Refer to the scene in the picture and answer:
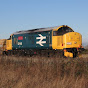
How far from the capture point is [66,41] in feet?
56.0

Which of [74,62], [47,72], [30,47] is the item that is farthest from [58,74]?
[30,47]

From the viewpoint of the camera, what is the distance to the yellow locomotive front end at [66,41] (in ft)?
55.9

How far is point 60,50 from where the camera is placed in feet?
56.0

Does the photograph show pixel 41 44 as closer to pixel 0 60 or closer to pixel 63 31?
pixel 63 31

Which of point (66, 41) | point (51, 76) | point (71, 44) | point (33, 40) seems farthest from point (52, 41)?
point (51, 76)

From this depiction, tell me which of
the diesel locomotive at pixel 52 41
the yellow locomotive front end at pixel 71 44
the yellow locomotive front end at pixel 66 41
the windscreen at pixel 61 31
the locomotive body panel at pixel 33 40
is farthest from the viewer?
the locomotive body panel at pixel 33 40

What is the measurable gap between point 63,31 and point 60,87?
12053mm

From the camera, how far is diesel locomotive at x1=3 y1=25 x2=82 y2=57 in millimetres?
17172

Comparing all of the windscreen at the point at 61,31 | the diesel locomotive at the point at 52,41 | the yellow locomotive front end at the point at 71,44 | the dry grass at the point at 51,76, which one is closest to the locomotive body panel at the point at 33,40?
the diesel locomotive at the point at 52,41

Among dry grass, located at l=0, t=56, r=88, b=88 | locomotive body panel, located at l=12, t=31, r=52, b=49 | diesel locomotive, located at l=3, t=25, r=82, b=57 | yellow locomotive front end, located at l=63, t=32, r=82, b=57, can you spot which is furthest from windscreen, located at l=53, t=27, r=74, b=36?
dry grass, located at l=0, t=56, r=88, b=88

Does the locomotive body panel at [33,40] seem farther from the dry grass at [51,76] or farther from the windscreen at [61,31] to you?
the dry grass at [51,76]

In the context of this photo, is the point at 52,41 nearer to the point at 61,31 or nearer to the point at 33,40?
the point at 61,31

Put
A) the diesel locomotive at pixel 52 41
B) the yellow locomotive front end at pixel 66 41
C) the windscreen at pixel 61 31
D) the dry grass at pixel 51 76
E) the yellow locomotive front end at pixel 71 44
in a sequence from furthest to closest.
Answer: the windscreen at pixel 61 31 → the diesel locomotive at pixel 52 41 → the yellow locomotive front end at pixel 66 41 → the yellow locomotive front end at pixel 71 44 → the dry grass at pixel 51 76

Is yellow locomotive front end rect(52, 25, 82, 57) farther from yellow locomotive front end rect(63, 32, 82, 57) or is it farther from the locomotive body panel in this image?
the locomotive body panel
